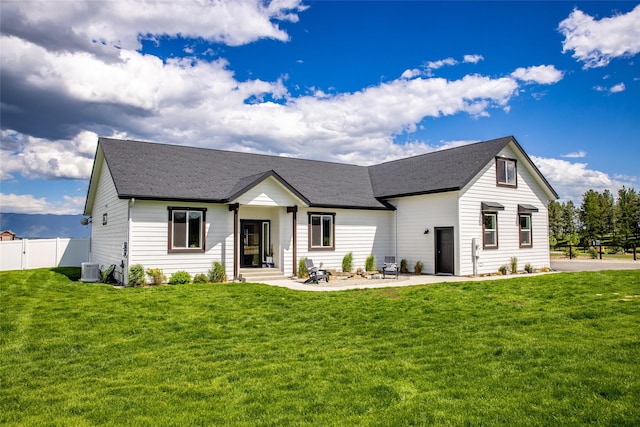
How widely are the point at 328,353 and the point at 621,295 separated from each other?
811 cm

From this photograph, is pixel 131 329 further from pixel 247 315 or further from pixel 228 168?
pixel 228 168

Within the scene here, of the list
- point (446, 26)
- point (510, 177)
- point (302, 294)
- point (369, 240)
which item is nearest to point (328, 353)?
point (302, 294)

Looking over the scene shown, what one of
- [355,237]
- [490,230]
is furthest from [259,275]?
[490,230]

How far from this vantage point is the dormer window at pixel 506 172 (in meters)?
21.4

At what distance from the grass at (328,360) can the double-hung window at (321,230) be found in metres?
7.94

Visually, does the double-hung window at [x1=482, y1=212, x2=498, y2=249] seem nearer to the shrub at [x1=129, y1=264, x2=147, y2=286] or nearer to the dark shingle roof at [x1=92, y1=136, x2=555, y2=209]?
the dark shingle roof at [x1=92, y1=136, x2=555, y2=209]

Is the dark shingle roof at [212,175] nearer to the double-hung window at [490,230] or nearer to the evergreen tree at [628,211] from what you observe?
the double-hung window at [490,230]

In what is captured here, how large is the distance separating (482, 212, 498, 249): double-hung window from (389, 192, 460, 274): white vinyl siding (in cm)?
197

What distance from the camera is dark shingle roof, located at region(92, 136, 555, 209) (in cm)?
1761

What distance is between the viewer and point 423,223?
829 inches

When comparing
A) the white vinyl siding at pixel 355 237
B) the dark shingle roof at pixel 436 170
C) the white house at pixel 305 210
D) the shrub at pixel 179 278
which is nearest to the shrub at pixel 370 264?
the white vinyl siding at pixel 355 237

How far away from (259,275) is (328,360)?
12.2m

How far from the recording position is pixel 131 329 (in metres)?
9.26

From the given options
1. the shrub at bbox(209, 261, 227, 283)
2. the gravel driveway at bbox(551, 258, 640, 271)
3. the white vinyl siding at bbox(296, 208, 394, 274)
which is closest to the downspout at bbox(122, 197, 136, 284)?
Answer: the shrub at bbox(209, 261, 227, 283)
